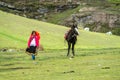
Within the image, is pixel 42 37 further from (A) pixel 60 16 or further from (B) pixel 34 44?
(A) pixel 60 16

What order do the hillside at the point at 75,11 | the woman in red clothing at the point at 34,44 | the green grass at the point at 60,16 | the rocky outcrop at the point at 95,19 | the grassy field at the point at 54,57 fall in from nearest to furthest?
the grassy field at the point at 54,57 < the woman in red clothing at the point at 34,44 < the rocky outcrop at the point at 95,19 < the hillside at the point at 75,11 < the green grass at the point at 60,16

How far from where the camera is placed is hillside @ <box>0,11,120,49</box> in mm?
50644

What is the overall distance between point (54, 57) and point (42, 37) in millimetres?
15050

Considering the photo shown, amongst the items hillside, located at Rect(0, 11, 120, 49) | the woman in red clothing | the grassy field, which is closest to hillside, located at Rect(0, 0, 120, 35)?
hillside, located at Rect(0, 11, 120, 49)

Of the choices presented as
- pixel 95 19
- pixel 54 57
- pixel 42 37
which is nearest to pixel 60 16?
pixel 95 19

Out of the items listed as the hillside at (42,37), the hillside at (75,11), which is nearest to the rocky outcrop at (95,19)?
the hillside at (75,11)

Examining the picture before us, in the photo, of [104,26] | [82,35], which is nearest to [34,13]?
[104,26]

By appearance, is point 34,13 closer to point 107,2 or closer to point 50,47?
point 107,2

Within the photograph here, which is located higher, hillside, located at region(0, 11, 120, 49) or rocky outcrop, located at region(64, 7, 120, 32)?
hillside, located at region(0, 11, 120, 49)

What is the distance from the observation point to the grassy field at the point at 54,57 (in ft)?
84.5

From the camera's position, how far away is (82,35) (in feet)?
194

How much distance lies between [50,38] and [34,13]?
5889 cm

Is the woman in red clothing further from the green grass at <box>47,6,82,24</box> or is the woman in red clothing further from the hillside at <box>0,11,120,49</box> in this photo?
the green grass at <box>47,6,82,24</box>

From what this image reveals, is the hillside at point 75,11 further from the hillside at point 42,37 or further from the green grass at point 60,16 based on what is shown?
the hillside at point 42,37
